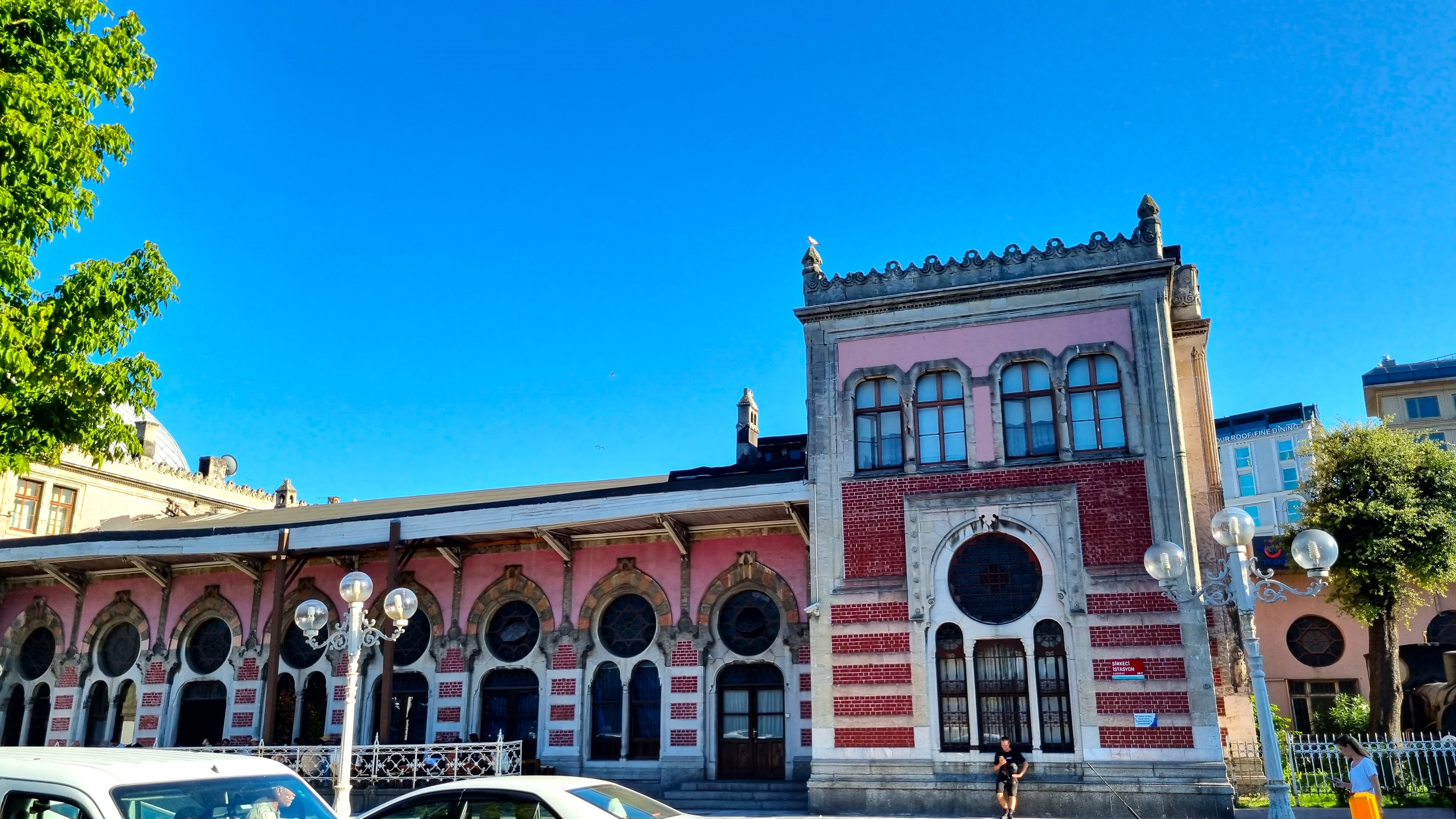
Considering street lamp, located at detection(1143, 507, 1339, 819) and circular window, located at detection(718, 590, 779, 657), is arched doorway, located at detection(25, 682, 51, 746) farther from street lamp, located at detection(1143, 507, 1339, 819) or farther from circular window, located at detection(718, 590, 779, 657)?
street lamp, located at detection(1143, 507, 1339, 819)

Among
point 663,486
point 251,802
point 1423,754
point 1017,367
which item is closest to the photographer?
point 251,802

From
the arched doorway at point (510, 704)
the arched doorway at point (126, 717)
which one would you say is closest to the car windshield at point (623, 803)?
the arched doorway at point (510, 704)

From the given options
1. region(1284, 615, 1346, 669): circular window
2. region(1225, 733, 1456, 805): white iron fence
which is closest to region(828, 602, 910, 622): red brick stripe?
region(1225, 733, 1456, 805): white iron fence

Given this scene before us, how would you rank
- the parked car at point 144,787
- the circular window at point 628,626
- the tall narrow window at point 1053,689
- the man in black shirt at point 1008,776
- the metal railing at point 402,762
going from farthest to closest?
the circular window at point 628,626, the metal railing at point 402,762, the tall narrow window at point 1053,689, the man in black shirt at point 1008,776, the parked car at point 144,787

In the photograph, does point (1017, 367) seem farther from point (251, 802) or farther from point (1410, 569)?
point (251, 802)

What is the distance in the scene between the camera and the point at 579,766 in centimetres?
2059

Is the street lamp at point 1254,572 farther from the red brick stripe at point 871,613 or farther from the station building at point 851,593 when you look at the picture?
the red brick stripe at point 871,613

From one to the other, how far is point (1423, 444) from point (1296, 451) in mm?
3353

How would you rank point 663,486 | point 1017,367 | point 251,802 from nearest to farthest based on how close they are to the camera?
point 251,802
point 1017,367
point 663,486

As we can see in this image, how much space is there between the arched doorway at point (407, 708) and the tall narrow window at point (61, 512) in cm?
1448

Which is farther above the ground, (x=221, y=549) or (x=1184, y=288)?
(x=1184, y=288)

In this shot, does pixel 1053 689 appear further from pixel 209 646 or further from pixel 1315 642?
pixel 209 646

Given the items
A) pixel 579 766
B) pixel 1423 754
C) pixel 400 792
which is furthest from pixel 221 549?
pixel 1423 754

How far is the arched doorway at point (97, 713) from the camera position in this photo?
24.6 m
